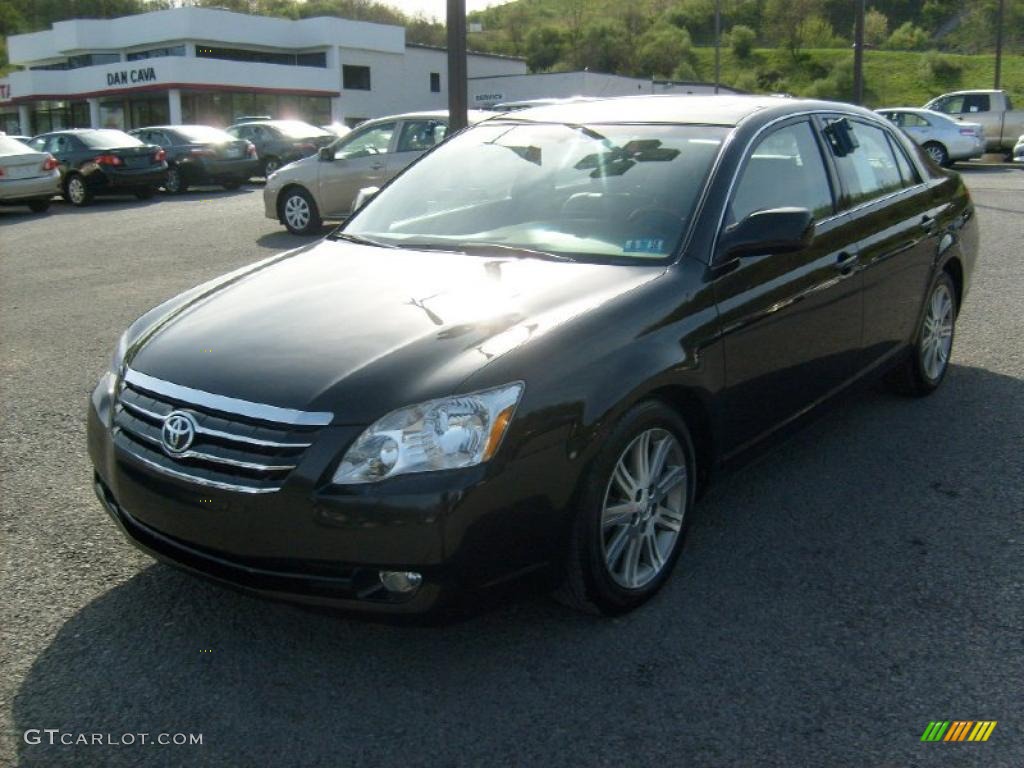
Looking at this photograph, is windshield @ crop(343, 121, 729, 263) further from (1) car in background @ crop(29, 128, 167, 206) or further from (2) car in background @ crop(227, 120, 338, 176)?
(2) car in background @ crop(227, 120, 338, 176)

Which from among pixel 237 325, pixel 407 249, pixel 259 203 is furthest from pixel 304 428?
pixel 259 203

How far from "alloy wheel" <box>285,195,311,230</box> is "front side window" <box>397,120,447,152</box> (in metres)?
1.51

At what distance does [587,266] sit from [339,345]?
40.2 inches

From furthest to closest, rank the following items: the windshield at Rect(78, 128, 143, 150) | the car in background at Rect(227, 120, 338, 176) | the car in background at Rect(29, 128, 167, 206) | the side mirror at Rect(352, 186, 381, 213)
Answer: the car in background at Rect(227, 120, 338, 176) < the windshield at Rect(78, 128, 143, 150) < the car in background at Rect(29, 128, 167, 206) < the side mirror at Rect(352, 186, 381, 213)

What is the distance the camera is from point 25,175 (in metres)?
18.5

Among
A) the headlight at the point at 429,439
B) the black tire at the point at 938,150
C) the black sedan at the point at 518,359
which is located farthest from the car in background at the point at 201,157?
the headlight at the point at 429,439

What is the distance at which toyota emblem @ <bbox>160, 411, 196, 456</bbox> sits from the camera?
3.06m

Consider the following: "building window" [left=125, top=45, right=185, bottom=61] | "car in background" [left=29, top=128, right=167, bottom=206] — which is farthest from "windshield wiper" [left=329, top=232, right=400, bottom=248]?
"building window" [left=125, top=45, right=185, bottom=61]

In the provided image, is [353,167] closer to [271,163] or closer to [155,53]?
[271,163]

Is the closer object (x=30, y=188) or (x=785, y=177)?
(x=785, y=177)

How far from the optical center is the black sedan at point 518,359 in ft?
9.53

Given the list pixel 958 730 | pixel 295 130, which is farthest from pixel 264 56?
pixel 958 730

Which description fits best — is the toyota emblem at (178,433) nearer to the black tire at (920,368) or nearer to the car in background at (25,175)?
the black tire at (920,368)

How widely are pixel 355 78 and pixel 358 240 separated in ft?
189
